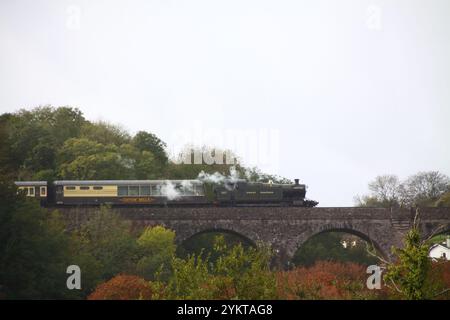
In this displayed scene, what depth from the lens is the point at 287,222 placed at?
7362 centimetres

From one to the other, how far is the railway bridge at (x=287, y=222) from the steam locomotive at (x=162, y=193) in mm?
1199

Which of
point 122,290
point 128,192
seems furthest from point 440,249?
point 122,290

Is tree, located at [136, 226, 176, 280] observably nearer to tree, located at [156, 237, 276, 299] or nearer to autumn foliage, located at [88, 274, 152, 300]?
autumn foliage, located at [88, 274, 152, 300]

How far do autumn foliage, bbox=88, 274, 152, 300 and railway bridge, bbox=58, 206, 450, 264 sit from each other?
19.3m

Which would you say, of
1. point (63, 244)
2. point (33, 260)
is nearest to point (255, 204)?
point (63, 244)

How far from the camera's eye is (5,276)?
49.0 metres

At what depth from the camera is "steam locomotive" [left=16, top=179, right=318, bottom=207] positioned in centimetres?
7275

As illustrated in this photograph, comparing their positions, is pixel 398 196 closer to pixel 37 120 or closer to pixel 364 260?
pixel 364 260

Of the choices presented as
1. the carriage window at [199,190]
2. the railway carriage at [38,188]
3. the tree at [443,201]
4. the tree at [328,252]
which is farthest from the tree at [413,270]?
the tree at [443,201]

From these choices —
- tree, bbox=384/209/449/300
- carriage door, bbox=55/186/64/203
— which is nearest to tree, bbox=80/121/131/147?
carriage door, bbox=55/186/64/203

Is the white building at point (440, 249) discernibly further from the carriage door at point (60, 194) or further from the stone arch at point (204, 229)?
the carriage door at point (60, 194)

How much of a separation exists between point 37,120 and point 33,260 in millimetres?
61145

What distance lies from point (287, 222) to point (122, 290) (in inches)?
971

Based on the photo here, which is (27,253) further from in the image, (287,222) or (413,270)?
(287,222)
